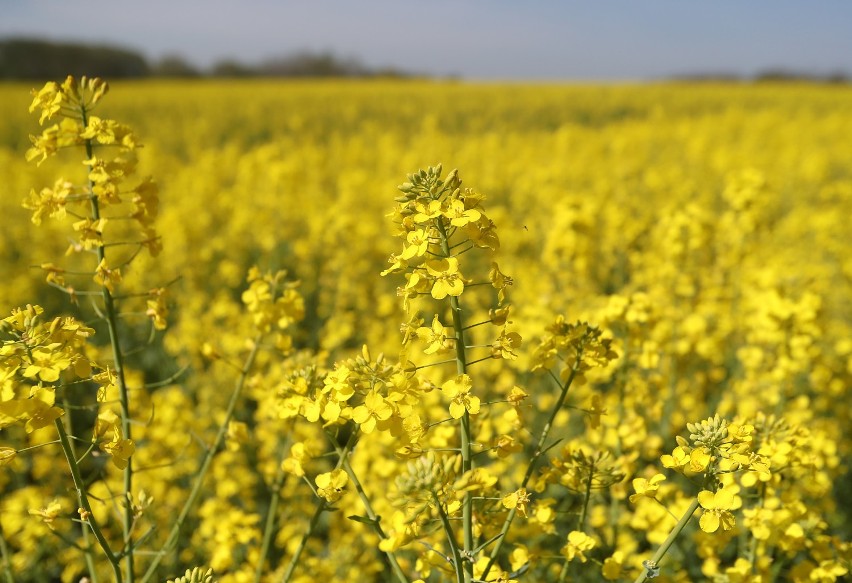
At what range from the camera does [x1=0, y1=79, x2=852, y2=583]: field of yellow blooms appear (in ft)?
4.88

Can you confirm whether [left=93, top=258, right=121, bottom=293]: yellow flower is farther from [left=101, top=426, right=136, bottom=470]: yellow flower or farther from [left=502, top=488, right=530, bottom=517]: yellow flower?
[left=502, top=488, right=530, bottom=517]: yellow flower

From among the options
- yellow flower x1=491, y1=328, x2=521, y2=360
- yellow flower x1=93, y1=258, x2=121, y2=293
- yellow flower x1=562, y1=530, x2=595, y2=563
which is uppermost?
yellow flower x1=93, y1=258, x2=121, y2=293

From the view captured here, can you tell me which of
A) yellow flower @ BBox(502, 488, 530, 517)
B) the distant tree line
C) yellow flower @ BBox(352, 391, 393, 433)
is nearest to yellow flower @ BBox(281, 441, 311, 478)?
yellow flower @ BBox(352, 391, 393, 433)

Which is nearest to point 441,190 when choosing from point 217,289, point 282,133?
point 217,289

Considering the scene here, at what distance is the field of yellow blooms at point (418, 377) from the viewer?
1.49m

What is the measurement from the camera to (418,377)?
1.58 meters

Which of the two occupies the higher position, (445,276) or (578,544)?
(445,276)

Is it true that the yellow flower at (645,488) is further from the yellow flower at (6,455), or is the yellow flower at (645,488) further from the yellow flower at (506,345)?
the yellow flower at (6,455)

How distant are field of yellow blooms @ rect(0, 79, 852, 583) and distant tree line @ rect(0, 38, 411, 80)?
4569cm

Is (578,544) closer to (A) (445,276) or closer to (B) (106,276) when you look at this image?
(A) (445,276)

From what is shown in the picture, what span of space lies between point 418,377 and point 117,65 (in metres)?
55.8

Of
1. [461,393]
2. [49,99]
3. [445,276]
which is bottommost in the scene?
[461,393]

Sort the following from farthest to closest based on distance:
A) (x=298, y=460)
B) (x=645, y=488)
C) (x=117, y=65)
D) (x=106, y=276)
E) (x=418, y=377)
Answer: (x=117, y=65), (x=106, y=276), (x=298, y=460), (x=418, y=377), (x=645, y=488)

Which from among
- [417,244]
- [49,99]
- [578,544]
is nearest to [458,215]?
[417,244]
